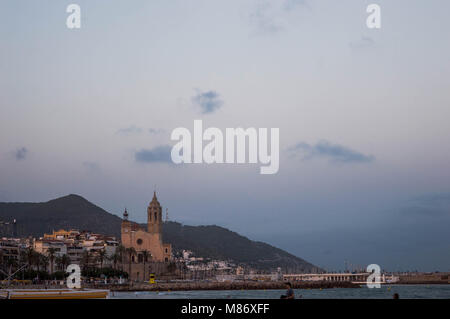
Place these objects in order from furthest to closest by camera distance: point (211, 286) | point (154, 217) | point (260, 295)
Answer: point (154, 217)
point (211, 286)
point (260, 295)

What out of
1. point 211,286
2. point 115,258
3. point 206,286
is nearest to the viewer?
point 115,258

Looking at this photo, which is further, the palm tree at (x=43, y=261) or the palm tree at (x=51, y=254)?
the palm tree at (x=51, y=254)

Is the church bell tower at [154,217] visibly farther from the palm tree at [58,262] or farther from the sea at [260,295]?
the sea at [260,295]

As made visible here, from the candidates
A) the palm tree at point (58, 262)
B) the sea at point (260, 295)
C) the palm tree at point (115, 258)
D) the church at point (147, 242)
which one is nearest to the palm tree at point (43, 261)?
the palm tree at point (58, 262)

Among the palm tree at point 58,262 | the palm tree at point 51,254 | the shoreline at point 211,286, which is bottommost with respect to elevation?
the shoreline at point 211,286

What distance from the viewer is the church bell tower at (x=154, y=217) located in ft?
520

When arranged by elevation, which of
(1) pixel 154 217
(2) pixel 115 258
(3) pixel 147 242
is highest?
(1) pixel 154 217

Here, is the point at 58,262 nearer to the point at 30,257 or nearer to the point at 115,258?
the point at 115,258

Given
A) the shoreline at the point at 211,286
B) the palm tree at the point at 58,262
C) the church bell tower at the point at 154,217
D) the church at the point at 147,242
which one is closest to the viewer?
the shoreline at the point at 211,286

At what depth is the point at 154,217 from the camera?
16000 cm

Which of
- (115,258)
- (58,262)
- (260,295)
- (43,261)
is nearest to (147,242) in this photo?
(115,258)

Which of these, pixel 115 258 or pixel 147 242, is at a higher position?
pixel 147 242
